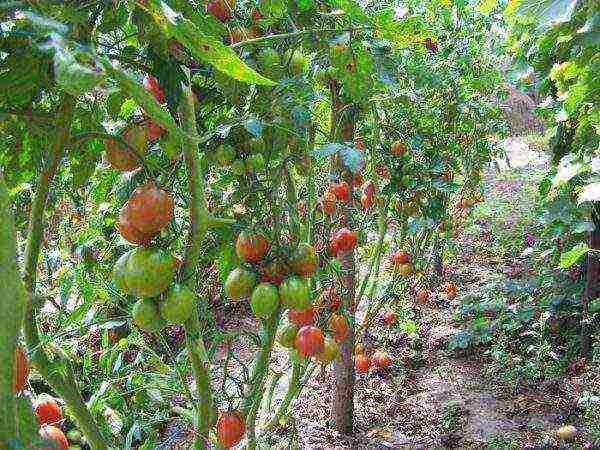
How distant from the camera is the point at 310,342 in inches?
72.6

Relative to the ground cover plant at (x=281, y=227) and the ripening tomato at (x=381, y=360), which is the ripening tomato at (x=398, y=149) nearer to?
the ground cover plant at (x=281, y=227)

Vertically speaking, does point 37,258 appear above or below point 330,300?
below

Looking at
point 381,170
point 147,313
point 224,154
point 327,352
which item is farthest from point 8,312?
point 381,170

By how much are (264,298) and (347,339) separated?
164 centimetres

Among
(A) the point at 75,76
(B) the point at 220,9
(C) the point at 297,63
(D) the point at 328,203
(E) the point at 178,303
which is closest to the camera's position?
(A) the point at 75,76

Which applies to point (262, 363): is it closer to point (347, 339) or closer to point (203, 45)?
point (203, 45)

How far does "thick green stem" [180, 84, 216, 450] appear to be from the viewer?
93 centimetres

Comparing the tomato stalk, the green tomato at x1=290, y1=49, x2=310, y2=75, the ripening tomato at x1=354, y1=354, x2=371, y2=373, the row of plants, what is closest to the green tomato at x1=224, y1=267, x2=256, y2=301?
the row of plants

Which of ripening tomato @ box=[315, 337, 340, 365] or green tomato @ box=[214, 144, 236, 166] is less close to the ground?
green tomato @ box=[214, 144, 236, 166]

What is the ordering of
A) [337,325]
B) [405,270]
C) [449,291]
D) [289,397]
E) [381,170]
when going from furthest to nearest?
[449,291], [405,270], [381,170], [337,325], [289,397]

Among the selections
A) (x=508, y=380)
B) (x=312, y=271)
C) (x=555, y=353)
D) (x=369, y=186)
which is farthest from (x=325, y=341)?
(x=555, y=353)

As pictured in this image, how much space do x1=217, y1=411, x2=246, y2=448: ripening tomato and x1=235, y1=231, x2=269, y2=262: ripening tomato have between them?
51cm

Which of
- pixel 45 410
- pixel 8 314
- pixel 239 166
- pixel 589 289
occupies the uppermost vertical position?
pixel 589 289

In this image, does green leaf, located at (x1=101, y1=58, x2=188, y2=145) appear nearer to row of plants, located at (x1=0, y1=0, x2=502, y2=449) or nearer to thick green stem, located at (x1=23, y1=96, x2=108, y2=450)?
row of plants, located at (x1=0, y1=0, x2=502, y2=449)
